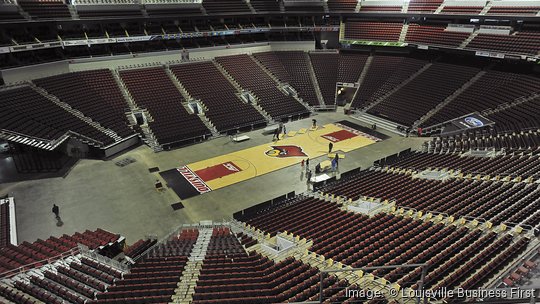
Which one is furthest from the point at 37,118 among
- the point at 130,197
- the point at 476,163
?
the point at 476,163

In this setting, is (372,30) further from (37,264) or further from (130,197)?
(37,264)

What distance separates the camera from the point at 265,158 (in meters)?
30.4

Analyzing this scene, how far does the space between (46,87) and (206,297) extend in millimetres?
29126

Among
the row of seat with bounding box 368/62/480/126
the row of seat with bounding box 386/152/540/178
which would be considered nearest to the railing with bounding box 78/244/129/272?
the row of seat with bounding box 386/152/540/178

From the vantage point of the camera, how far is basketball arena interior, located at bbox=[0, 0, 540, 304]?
13641 millimetres

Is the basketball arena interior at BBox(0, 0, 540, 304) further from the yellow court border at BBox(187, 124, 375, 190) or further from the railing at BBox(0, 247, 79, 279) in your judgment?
the yellow court border at BBox(187, 124, 375, 190)

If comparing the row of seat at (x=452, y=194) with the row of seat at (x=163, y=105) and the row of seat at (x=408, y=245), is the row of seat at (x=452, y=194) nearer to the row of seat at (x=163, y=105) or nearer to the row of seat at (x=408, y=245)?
the row of seat at (x=408, y=245)

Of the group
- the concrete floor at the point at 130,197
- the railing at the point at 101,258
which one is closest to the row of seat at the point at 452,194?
the concrete floor at the point at 130,197

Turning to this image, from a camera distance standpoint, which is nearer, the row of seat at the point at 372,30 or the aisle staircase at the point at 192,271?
the aisle staircase at the point at 192,271

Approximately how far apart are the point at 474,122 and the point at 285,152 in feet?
56.5

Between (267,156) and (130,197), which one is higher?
(267,156)

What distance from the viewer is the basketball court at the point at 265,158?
87.0 ft

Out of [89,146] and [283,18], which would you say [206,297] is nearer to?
[89,146]

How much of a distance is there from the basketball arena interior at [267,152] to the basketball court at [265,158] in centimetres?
24
